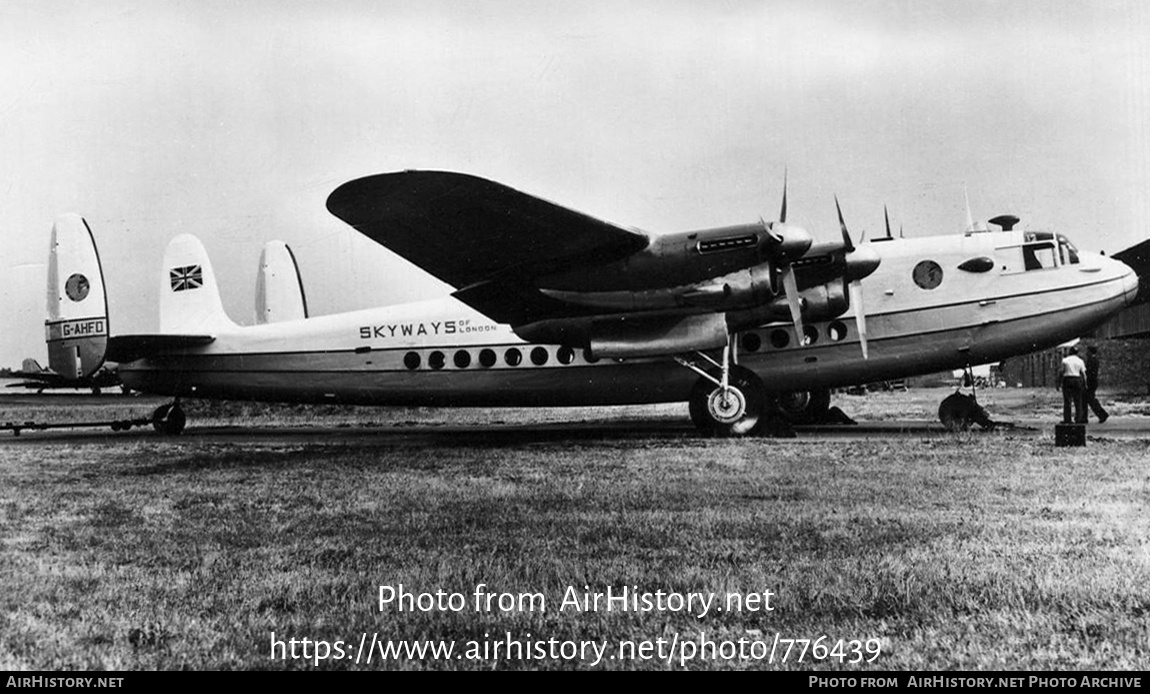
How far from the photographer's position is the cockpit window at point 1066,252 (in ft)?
38.4

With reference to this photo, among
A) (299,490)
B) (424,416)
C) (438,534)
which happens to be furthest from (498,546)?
(424,416)

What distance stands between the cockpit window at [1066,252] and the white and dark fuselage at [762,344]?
1cm

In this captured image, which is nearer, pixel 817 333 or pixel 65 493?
pixel 65 493

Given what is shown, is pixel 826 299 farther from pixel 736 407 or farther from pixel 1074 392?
pixel 1074 392

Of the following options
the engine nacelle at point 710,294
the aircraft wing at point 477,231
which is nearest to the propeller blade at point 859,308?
the engine nacelle at point 710,294

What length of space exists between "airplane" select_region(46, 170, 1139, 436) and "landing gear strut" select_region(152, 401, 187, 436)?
594 mm

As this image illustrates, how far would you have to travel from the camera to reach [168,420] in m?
15.2

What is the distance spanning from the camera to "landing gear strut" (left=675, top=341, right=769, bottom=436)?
1087 centimetres

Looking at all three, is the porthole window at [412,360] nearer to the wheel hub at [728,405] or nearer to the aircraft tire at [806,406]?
the wheel hub at [728,405]

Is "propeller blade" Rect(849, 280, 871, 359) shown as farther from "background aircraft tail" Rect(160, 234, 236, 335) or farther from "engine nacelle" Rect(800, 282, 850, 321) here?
"background aircraft tail" Rect(160, 234, 236, 335)

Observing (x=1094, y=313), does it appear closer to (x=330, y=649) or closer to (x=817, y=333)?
(x=817, y=333)

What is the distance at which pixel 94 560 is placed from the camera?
403 centimetres

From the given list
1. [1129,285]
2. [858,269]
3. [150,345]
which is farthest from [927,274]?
[150,345]
